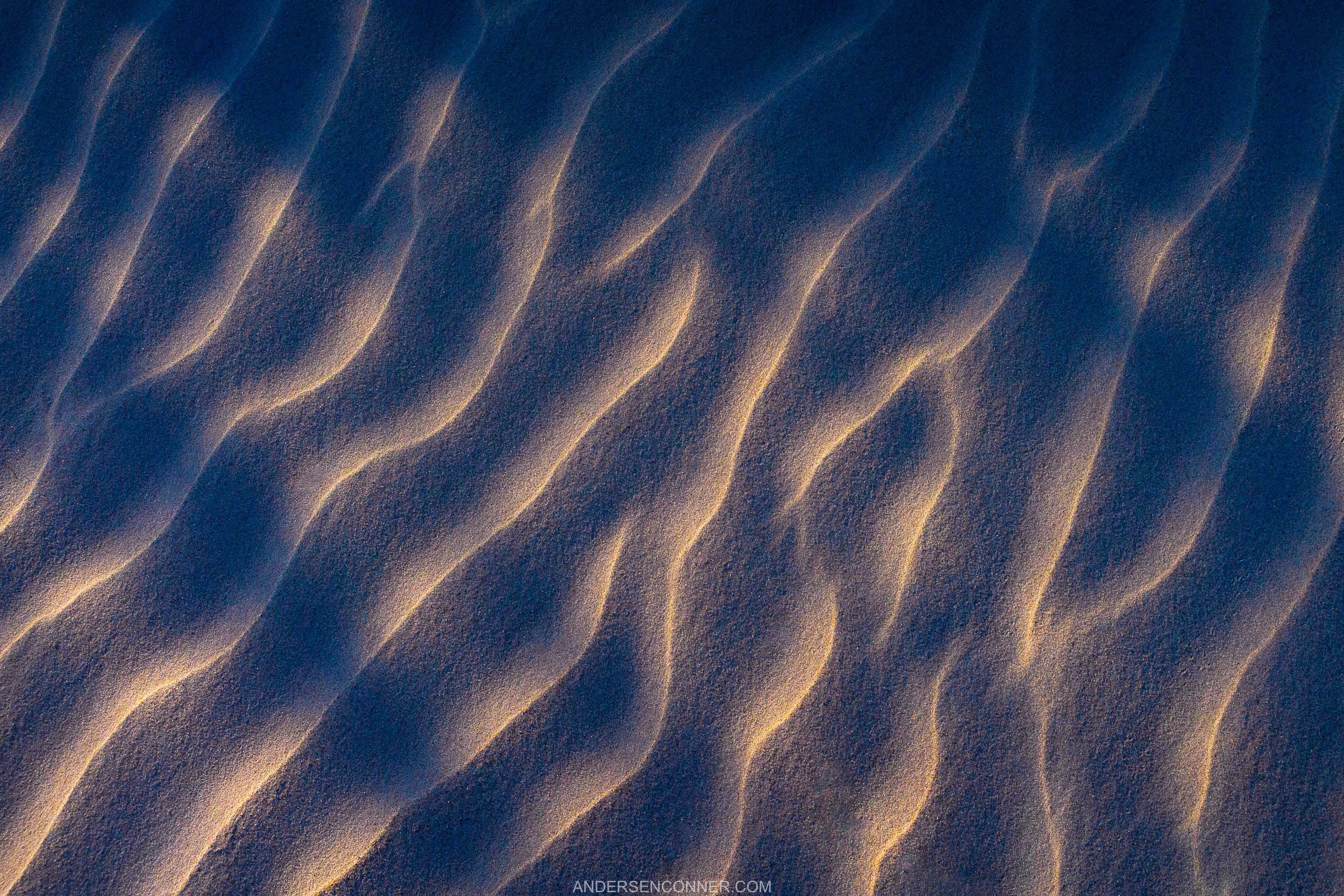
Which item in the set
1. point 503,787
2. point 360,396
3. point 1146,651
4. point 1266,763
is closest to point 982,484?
point 1146,651

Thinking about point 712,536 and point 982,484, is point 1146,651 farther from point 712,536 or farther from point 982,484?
point 712,536

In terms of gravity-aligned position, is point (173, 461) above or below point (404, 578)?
above

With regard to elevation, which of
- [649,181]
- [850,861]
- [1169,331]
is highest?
[649,181]

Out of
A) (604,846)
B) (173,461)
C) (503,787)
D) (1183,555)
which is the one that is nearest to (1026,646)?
(1183,555)

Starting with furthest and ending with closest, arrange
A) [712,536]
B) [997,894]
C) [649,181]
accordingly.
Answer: [649,181], [712,536], [997,894]

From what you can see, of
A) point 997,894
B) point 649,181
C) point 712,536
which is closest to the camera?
point 997,894

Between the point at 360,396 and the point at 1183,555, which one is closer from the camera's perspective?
the point at 1183,555

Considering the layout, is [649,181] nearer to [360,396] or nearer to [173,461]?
[360,396]
